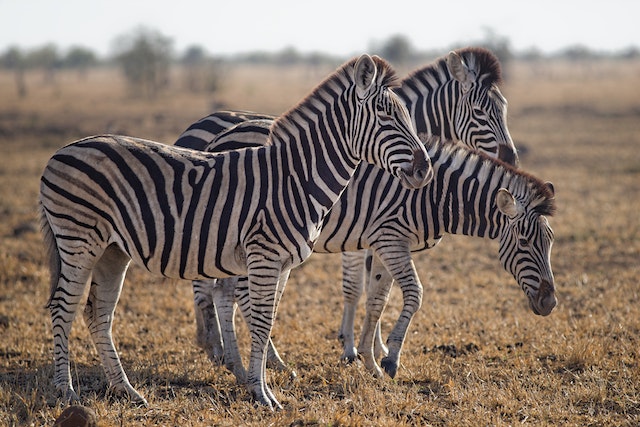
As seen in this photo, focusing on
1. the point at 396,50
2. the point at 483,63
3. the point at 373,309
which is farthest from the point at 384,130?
the point at 396,50

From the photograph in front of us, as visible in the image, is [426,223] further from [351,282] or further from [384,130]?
[384,130]

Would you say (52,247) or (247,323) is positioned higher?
(52,247)

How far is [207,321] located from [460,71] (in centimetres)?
385

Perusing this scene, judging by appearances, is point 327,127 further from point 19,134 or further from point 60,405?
point 19,134

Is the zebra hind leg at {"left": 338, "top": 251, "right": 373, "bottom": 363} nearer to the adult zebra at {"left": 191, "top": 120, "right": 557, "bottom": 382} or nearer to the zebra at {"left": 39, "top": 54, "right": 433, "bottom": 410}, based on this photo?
the adult zebra at {"left": 191, "top": 120, "right": 557, "bottom": 382}

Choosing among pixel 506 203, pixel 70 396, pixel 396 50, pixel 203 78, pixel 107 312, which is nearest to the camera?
pixel 70 396

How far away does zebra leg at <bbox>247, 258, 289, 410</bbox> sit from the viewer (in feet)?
17.4

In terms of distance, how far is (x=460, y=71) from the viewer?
7668 mm

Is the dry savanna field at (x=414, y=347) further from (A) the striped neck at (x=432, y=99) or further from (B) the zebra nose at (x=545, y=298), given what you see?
(A) the striped neck at (x=432, y=99)

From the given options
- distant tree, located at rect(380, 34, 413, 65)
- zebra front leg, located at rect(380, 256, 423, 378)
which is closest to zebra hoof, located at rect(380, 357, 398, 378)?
zebra front leg, located at rect(380, 256, 423, 378)

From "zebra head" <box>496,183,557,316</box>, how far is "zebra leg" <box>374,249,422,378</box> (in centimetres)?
93

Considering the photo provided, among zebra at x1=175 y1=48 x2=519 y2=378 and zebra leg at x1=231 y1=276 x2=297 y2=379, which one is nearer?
A: zebra leg at x1=231 y1=276 x2=297 y2=379

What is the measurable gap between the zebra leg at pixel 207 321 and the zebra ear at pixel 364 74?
2.57 m

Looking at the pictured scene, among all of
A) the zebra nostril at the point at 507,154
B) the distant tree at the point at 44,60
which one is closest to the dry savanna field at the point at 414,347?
the zebra nostril at the point at 507,154
